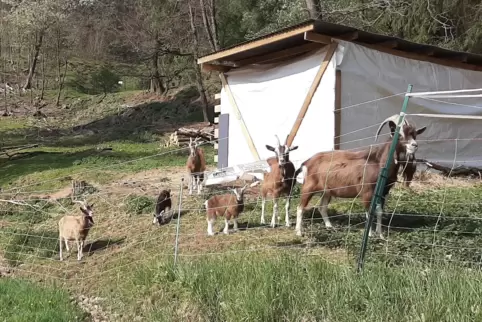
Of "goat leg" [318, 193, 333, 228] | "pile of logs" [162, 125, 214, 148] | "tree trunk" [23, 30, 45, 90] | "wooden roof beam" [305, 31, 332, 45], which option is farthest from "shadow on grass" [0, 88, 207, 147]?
"goat leg" [318, 193, 333, 228]

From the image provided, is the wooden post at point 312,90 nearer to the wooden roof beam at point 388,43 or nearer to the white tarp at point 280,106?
the white tarp at point 280,106

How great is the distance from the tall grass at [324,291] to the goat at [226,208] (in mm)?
2012

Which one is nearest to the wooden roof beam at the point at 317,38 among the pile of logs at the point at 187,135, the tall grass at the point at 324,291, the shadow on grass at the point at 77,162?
the tall grass at the point at 324,291

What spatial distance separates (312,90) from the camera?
35.8ft

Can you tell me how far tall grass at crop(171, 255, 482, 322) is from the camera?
171 inches

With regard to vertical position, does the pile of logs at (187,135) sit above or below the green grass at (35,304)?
above

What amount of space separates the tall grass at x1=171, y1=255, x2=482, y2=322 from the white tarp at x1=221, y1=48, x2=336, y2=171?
16.9ft

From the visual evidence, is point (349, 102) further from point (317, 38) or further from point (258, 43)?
point (258, 43)

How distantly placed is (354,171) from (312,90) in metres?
4.04

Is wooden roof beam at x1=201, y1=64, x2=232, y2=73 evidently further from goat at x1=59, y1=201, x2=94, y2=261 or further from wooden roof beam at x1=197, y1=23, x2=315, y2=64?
goat at x1=59, y1=201, x2=94, y2=261

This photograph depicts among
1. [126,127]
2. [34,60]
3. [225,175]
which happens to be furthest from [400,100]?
[34,60]

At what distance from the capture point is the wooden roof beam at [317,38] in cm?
1014

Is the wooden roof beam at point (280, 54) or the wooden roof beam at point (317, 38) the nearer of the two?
the wooden roof beam at point (317, 38)

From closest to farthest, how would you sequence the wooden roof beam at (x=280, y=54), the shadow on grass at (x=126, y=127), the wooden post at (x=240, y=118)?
the wooden roof beam at (x=280, y=54)
the wooden post at (x=240, y=118)
the shadow on grass at (x=126, y=127)
